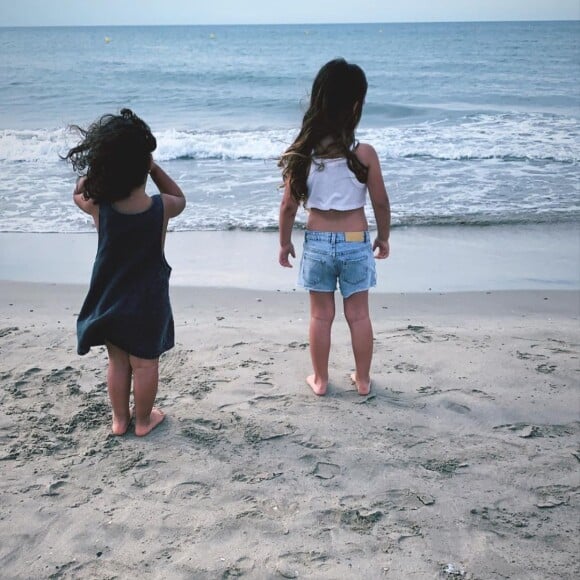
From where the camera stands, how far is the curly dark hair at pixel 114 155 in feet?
8.46

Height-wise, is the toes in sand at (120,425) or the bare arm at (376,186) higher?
the bare arm at (376,186)

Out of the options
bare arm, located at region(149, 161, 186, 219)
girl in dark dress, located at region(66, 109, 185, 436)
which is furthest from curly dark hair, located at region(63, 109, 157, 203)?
bare arm, located at region(149, 161, 186, 219)

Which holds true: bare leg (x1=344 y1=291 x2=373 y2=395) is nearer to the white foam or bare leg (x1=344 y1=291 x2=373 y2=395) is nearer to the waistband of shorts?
the waistband of shorts

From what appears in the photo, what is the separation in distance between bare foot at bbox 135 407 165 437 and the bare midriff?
3.77ft

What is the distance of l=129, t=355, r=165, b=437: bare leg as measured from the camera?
9.57 ft

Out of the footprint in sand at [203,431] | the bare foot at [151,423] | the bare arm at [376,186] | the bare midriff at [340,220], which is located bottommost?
the footprint in sand at [203,431]

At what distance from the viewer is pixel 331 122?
9.99 ft

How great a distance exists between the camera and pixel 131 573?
2.18 m

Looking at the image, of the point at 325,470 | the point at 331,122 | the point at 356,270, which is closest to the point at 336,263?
the point at 356,270

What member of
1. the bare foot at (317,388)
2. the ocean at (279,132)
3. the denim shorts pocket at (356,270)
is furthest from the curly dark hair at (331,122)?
the bare foot at (317,388)

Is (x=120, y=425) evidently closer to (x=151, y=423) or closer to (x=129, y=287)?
(x=151, y=423)

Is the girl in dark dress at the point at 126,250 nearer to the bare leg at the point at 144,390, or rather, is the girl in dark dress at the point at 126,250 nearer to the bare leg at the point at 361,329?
the bare leg at the point at 144,390

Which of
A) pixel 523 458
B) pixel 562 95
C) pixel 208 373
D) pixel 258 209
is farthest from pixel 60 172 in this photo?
pixel 562 95

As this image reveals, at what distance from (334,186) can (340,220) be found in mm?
174
